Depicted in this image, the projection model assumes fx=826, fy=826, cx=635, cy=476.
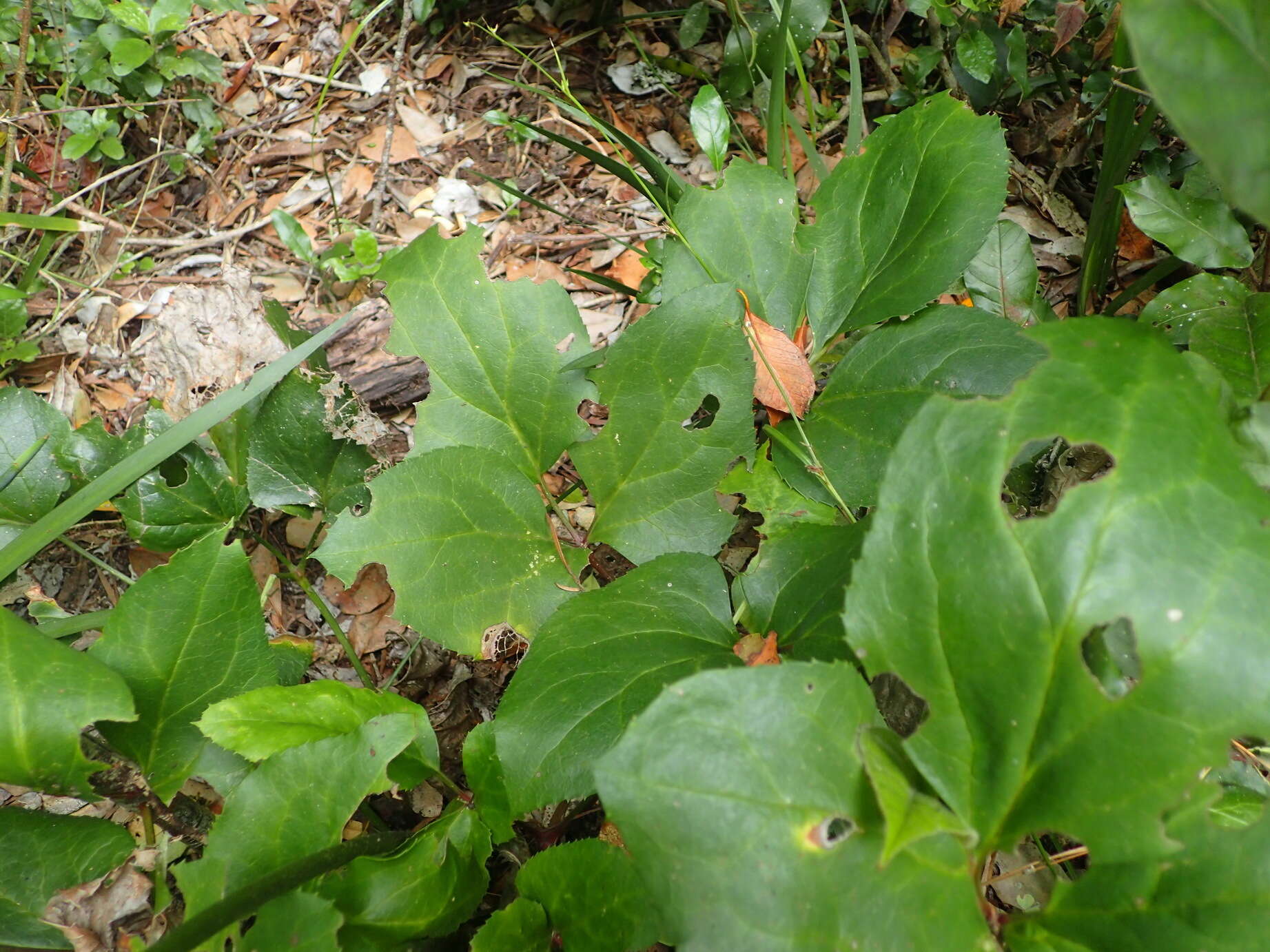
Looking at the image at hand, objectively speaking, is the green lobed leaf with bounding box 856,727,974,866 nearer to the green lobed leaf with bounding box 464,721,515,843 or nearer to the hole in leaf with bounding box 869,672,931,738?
the hole in leaf with bounding box 869,672,931,738

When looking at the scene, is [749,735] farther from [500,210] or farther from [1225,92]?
[500,210]

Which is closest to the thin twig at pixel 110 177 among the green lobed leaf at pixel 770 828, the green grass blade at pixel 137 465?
A: the green grass blade at pixel 137 465

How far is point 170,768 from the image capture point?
1318 millimetres

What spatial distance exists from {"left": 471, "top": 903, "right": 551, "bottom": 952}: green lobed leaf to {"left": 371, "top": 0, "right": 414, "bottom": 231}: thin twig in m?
1.95

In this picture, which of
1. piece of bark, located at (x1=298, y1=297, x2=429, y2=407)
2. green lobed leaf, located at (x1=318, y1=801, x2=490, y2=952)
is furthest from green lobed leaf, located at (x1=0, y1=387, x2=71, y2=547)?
green lobed leaf, located at (x1=318, y1=801, x2=490, y2=952)

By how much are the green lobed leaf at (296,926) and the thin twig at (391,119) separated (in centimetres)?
190

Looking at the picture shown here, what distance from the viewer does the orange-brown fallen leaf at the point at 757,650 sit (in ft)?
4.02

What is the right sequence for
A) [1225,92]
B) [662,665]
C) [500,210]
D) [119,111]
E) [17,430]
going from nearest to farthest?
[1225,92] → [662,665] → [17,430] → [500,210] → [119,111]

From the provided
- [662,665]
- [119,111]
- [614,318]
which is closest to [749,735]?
[662,665]

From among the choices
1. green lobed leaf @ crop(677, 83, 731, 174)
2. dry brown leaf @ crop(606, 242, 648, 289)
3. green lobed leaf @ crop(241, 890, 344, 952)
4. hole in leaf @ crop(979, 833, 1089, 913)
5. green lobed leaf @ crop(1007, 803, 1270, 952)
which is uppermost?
green lobed leaf @ crop(677, 83, 731, 174)

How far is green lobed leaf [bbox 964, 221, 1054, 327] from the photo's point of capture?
1.65 metres

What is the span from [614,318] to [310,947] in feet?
5.07

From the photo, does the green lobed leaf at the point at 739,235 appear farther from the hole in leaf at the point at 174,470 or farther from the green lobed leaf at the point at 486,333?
the hole in leaf at the point at 174,470

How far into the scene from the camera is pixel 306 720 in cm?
125
